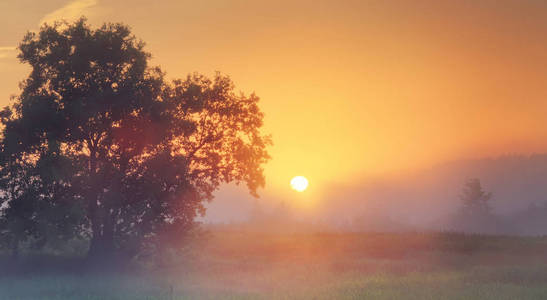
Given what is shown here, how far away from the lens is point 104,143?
34.8m

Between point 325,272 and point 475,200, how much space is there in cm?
11466

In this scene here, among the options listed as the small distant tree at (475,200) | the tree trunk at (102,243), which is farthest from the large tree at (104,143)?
the small distant tree at (475,200)

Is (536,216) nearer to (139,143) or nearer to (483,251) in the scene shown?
(483,251)

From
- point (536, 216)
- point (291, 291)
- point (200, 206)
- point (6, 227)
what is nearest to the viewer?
point (291, 291)

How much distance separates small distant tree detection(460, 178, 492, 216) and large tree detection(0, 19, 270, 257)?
366ft

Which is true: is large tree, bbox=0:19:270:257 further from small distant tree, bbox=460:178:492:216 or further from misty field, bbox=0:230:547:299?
small distant tree, bbox=460:178:492:216

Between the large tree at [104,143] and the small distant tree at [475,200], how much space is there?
111 meters

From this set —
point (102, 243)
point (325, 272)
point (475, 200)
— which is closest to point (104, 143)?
point (102, 243)

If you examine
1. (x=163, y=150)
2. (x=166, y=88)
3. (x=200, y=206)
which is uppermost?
(x=166, y=88)

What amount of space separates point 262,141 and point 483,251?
17463mm

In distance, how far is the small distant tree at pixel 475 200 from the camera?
136 metres

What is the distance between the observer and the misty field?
23938mm

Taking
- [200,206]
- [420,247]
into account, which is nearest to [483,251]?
[420,247]

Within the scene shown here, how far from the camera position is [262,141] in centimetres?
3825
